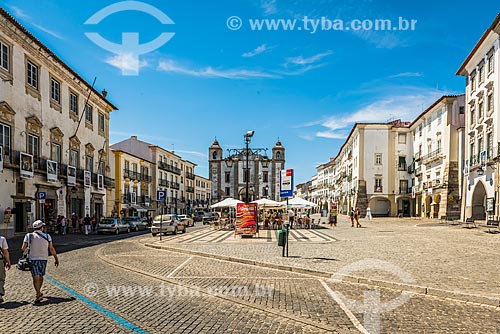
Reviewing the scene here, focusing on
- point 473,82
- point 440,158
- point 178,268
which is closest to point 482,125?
point 473,82

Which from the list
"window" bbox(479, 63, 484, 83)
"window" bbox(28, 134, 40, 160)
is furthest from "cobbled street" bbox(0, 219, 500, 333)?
"window" bbox(479, 63, 484, 83)

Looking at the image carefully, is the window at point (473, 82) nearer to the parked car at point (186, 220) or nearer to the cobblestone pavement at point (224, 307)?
the parked car at point (186, 220)

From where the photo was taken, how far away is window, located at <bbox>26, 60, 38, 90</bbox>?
26.1 meters

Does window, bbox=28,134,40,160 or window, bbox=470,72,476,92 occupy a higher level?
window, bbox=470,72,476,92

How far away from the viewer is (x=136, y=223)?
34500 mm

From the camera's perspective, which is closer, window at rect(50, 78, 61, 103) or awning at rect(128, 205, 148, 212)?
window at rect(50, 78, 61, 103)

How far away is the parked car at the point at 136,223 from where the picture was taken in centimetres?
3328

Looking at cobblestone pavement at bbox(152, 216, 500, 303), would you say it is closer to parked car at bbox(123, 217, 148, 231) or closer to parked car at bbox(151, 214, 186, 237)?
parked car at bbox(151, 214, 186, 237)

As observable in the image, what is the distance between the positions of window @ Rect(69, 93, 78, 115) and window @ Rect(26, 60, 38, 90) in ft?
18.1

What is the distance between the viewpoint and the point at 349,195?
209 ft

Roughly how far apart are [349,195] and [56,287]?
58503 millimetres

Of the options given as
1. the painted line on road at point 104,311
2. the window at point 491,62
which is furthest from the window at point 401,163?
the painted line on road at point 104,311

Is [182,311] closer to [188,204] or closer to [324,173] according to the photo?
[188,204]

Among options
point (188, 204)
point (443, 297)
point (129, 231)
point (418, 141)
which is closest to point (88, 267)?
→ point (443, 297)
